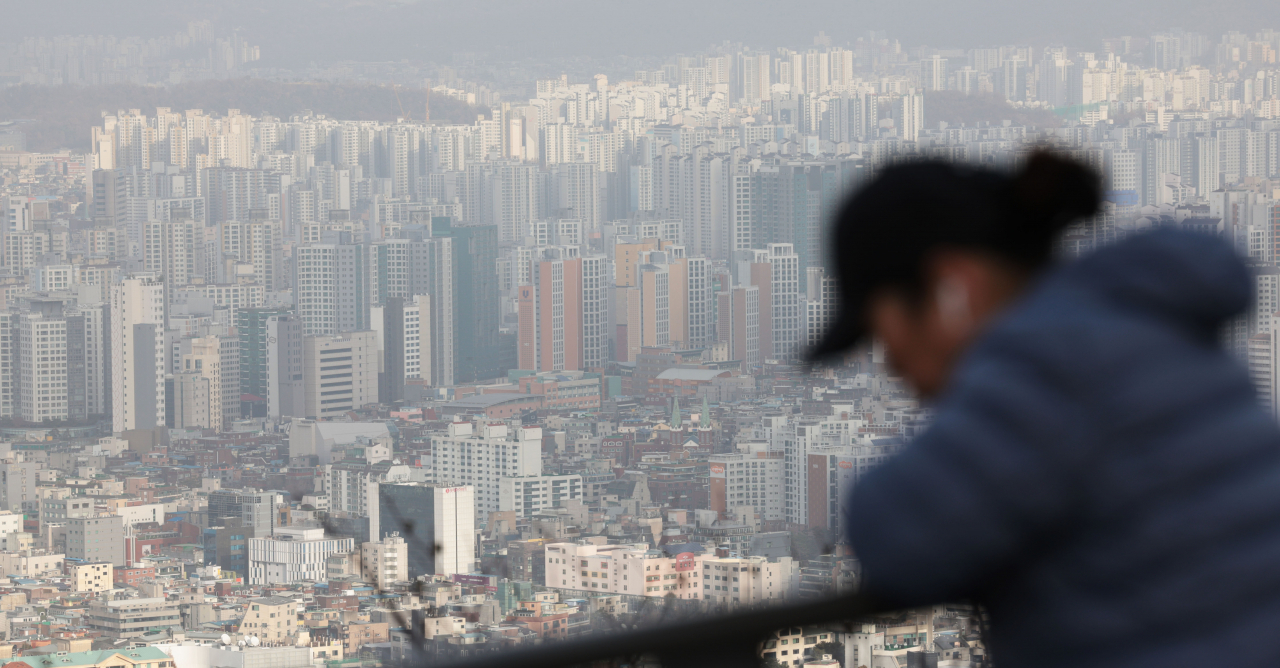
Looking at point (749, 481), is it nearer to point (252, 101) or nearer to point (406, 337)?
point (406, 337)

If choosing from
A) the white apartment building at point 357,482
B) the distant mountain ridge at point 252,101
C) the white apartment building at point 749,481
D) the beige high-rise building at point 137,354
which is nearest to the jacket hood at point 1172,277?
the white apartment building at point 749,481

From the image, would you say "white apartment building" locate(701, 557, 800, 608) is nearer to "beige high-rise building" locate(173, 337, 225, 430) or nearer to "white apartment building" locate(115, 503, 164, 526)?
"white apartment building" locate(115, 503, 164, 526)

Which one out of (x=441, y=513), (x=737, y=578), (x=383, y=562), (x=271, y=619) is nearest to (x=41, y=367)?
(x=441, y=513)

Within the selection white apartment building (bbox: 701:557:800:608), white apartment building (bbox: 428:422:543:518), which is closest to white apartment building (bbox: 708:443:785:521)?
white apartment building (bbox: 428:422:543:518)

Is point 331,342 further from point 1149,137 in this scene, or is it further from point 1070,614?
point 1070,614

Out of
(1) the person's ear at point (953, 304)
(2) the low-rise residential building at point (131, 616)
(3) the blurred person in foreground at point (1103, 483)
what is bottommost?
(2) the low-rise residential building at point (131, 616)

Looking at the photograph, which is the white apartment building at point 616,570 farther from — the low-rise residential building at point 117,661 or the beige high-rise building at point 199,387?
the beige high-rise building at point 199,387

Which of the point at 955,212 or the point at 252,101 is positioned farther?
the point at 252,101
